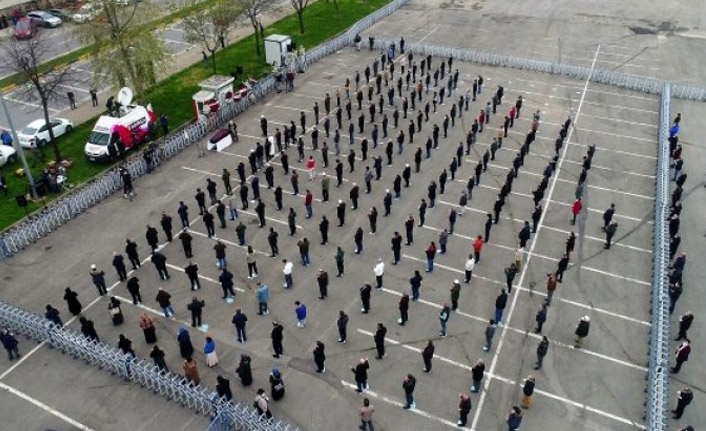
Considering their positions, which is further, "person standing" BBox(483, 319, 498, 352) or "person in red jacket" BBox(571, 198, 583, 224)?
"person in red jacket" BBox(571, 198, 583, 224)

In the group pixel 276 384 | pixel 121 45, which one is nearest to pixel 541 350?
pixel 276 384

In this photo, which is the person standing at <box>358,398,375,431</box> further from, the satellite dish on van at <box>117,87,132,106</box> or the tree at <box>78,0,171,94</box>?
the tree at <box>78,0,171,94</box>

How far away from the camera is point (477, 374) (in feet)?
55.3

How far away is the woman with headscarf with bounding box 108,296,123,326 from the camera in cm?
1995

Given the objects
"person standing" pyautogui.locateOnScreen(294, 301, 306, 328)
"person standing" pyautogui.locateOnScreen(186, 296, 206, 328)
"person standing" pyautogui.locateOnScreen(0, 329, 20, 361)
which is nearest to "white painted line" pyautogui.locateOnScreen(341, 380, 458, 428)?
"person standing" pyautogui.locateOnScreen(294, 301, 306, 328)

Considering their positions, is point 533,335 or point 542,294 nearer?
point 533,335

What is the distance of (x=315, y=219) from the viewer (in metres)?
25.6

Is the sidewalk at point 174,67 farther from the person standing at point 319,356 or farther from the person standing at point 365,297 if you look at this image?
the person standing at point 319,356

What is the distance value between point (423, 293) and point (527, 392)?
576 cm

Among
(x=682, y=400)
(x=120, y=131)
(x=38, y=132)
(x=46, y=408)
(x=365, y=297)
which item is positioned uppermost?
(x=120, y=131)

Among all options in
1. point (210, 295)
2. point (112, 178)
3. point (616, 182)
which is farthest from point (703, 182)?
point (112, 178)

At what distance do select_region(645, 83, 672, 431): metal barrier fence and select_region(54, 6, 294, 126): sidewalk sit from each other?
25944mm

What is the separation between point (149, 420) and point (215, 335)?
3541mm

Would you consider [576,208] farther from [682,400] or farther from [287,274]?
[287,274]
